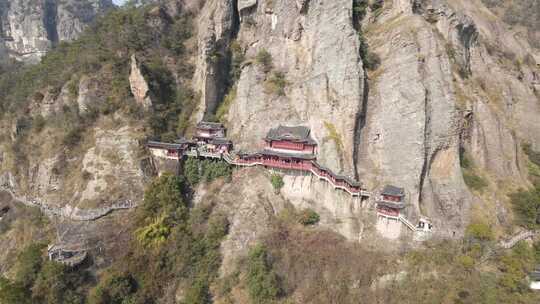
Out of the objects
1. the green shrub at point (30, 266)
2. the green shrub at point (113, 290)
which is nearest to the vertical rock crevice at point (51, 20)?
the green shrub at point (30, 266)

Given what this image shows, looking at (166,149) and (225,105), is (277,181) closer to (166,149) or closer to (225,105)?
(166,149)

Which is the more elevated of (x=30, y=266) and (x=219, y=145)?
(x=219, y=145)

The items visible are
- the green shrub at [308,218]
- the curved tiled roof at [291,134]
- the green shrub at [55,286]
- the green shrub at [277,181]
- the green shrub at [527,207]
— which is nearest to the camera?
the green shrub at [55,286]

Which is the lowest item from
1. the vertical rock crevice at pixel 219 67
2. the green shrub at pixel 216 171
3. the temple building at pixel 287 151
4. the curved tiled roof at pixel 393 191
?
the curved tiled roof at pixel 393 191

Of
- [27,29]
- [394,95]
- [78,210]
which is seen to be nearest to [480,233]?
[394,95]

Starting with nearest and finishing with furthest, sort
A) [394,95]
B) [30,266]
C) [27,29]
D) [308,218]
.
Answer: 1. [30,266]
2. [394,95]
3. [308,218]
4. [27,29]

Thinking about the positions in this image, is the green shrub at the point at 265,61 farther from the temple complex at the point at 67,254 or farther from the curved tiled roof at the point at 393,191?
the temple complex at the point at 67,254

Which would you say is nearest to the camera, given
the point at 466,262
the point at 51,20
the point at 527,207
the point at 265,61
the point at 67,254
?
the point at 466,262
